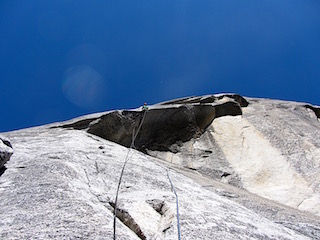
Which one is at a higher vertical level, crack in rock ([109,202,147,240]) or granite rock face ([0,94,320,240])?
granite rock face ([0,94,320,240])

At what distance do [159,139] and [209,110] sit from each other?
2.48 meters

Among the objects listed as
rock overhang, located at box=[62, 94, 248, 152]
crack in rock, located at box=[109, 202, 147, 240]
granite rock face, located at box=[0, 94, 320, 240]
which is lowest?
crack in rock, located at box=[109, 202, 147, 240]

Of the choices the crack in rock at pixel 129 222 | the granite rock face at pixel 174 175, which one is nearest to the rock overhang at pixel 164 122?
the granite rock face at pixel 174 175

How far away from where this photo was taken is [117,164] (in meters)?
6.58

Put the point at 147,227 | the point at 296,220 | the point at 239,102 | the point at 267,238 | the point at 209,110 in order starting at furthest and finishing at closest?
1. the point at 239,102
2. the point at 209,110
3. the point at 296,220
4. the point at 267,238
5. the point at 147,227

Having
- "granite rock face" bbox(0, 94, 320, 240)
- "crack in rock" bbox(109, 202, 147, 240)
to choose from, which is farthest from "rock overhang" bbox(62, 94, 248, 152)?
"crack in rock" bbox(109, 202, 147, 240)

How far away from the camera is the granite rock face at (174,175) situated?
3883 millimetres

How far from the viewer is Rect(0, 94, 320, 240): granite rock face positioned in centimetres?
388

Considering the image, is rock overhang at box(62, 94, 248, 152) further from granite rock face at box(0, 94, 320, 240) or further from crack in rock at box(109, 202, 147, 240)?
crack in rock at box(109, 202, 147, 240)

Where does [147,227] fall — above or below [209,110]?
below

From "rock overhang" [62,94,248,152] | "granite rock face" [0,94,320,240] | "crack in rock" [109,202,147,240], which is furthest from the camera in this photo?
"rock overhang" [62,94,248,152]

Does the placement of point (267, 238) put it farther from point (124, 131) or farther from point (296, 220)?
point (124, 131)

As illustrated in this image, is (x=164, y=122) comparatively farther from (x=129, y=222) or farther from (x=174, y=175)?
(x=129, y=222)

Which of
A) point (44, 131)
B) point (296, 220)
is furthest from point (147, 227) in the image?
point (44, 131)
